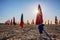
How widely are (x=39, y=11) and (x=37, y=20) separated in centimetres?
31

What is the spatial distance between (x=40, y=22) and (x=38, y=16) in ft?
0.70

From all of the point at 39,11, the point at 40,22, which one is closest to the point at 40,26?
the point at 40,22

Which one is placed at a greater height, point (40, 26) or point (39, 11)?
point (39, 11)

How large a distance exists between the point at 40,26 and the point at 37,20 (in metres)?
0.23

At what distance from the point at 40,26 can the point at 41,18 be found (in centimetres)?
28

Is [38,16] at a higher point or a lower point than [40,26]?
higher

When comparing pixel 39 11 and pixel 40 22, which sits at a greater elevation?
pixel 39 11

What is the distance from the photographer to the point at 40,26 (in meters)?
5.55

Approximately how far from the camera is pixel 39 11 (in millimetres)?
5531

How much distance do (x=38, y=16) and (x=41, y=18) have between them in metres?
0.13

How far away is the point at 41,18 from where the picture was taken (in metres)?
5.48

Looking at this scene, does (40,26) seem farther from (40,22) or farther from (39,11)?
(39,11)

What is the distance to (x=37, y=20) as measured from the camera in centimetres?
558
